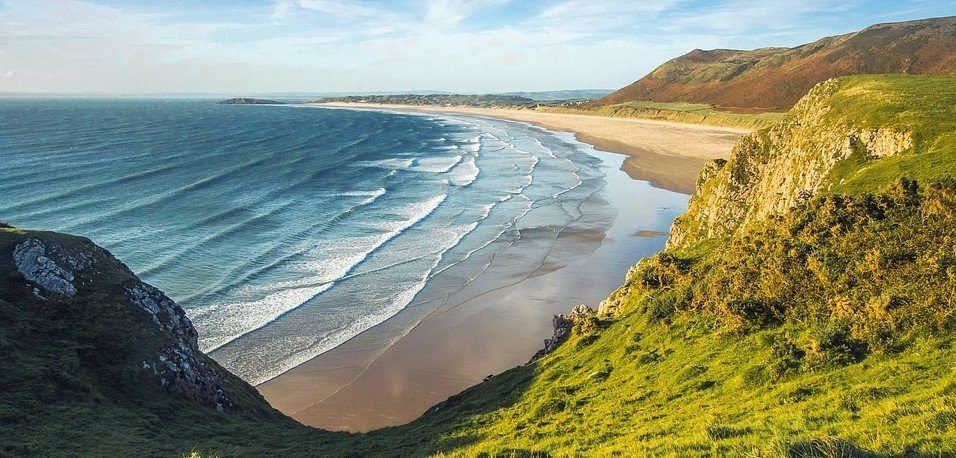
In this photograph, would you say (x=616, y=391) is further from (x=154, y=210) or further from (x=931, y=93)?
(x=154, y=210)

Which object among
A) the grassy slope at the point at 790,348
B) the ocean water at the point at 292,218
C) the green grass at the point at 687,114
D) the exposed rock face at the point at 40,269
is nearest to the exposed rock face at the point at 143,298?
the exposed rock face at the point at 40,269

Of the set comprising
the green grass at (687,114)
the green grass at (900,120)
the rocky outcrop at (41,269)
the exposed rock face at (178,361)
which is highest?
the green grass at (900,120)

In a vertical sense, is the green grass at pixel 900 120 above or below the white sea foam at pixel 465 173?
above

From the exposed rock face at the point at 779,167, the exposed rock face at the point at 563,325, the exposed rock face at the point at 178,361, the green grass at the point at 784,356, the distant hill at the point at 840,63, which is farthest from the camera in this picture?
the distant hill at the point at 840,63

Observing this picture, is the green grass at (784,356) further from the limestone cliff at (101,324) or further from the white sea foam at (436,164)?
the white sea foam at (436,164)

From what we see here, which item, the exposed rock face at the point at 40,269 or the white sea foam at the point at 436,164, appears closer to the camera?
the exposed rock face at the point at 40,269

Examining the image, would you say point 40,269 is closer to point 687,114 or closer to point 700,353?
point 700,353
